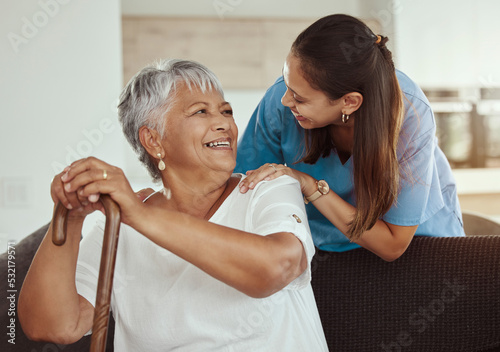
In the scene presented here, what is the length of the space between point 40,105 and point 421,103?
186 centimetres

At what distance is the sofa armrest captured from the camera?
139cm

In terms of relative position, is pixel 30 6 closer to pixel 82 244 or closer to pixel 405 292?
pixel 82 244

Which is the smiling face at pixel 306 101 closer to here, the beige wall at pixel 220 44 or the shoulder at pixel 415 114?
the shoulder at pixel 415 114

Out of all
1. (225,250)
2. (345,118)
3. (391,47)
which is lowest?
(225,250)

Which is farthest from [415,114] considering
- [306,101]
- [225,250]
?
[225,250]

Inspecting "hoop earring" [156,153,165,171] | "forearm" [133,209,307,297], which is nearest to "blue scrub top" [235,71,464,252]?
"hoop earring" [156,153,165,171]

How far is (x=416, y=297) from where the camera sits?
144cm

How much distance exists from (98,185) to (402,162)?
84 cm

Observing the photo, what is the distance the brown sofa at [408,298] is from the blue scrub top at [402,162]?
0.31 ft

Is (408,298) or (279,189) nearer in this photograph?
(279,189)

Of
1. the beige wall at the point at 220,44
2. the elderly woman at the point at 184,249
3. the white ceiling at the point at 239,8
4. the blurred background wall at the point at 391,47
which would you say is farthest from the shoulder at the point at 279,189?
the white ceiling at the point at 239,8

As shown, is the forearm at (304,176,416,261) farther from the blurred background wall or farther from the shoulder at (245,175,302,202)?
the blurred background wall

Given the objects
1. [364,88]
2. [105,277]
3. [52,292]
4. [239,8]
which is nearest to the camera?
[105,277]

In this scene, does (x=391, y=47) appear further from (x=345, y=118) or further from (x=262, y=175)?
(x=262, y=175)
